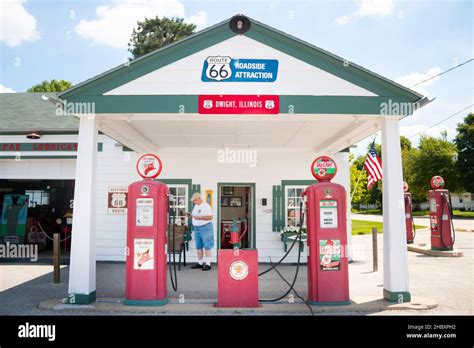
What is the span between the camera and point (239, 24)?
6.89 metres

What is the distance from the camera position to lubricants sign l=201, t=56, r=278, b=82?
6844mm

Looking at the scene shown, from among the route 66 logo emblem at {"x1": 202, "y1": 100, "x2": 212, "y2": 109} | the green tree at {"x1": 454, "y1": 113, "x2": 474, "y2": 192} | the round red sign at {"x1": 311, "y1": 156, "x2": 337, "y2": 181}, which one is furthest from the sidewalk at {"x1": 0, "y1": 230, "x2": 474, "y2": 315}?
the green tree at {"x1": 454, "y1": 113, "x2": 474, "y2": 192}

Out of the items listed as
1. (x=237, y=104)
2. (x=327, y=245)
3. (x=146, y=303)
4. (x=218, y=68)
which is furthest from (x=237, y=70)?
(x=146, y=303)

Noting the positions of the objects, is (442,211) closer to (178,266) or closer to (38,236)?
(178,266)

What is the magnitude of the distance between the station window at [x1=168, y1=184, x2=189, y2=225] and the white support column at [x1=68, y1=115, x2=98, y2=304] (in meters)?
4.58

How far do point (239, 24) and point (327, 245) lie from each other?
4.13 meters

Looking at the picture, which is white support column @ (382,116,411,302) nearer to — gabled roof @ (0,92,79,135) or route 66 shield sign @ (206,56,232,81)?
route 66 shield sign @ (206,56,232,81)

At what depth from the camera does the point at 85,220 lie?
6.64m

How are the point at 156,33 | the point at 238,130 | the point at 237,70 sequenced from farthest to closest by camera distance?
the point at 156,33 < the point at 238,130 < the point at 237,70

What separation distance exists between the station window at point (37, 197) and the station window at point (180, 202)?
6.45m

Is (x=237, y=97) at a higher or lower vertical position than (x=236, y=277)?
higher

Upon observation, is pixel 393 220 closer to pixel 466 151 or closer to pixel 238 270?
pixel 238 270

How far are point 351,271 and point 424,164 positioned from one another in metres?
39.1
